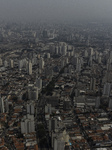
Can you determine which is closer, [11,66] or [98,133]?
[98,133]

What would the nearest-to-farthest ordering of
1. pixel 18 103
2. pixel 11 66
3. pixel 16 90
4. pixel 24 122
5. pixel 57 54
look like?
pixel 24 122 < pixel 18 103 < pixel 16 90 < pixel 11 66 < pixel 57 54

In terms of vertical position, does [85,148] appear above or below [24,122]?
below

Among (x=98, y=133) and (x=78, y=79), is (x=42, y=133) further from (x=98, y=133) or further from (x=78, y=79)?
(x=78, y=79)

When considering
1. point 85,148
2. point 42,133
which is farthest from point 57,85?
point 85,148

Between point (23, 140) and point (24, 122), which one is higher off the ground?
point (24, 122)

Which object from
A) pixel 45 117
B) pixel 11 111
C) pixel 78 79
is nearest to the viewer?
pixel 45 117

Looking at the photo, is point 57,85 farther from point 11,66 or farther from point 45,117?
point 11,66

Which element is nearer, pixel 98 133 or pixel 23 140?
pixel 23 140

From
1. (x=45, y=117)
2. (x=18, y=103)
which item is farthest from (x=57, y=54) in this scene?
(x=45, y=117)

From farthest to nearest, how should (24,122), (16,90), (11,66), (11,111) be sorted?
1. (11,66)
2. (16,90)
3. (11,111)
4. (24,122)
